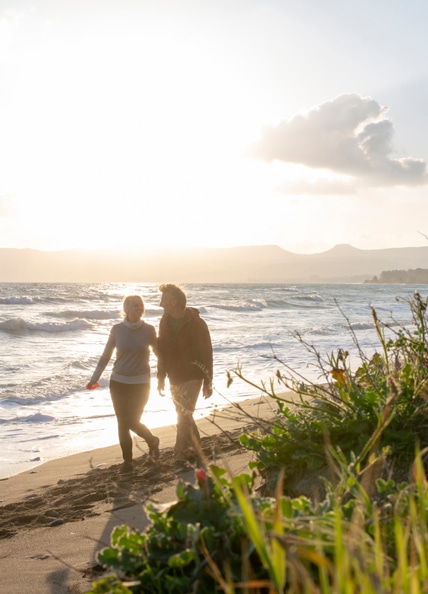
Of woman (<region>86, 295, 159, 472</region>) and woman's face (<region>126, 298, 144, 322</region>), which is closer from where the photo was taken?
woman (<region>86, 295, 159, 472</region>)

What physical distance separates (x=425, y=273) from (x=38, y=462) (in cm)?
15695

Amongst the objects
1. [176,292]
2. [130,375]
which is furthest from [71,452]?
[176,292]

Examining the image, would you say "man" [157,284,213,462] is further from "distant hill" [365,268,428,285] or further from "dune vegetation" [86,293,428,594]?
"distant hill" [365,268,428,285]

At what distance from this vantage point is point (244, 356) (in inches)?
645

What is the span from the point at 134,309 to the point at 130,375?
0.67 m

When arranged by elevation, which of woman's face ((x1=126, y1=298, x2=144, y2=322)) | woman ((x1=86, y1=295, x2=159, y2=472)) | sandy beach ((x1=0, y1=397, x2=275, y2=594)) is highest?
woman's face ((x1=126, y1=298, x2=144, y2=322))

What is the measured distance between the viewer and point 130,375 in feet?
21.3

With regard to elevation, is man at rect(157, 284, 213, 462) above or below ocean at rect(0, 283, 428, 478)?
above

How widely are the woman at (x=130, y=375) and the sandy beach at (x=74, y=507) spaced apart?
11.4 inches

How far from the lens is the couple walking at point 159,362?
21.1 feet

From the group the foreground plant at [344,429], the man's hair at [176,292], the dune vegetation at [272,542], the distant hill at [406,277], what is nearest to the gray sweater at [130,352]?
the man's hair at [176,292]

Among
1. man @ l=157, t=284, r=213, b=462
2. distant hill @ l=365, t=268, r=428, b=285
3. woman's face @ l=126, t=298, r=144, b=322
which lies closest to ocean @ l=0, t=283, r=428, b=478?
man @ l=157, t=284, r=213, b=462

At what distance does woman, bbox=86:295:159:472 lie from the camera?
6.41m

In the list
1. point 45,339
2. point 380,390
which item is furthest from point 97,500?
point 45,339
